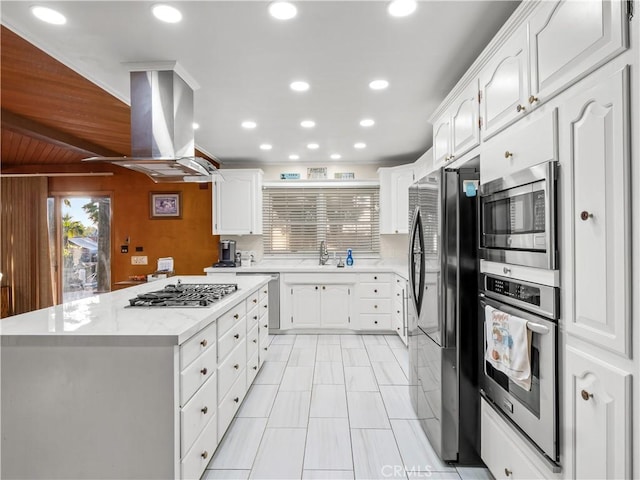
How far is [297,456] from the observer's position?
2018 millimetres

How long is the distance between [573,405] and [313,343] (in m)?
3.33

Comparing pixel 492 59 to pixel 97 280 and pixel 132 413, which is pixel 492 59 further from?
pixel 97 280

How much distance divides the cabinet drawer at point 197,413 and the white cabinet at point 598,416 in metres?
1.58

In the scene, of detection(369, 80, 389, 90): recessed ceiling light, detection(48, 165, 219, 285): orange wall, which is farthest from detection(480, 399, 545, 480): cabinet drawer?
detection(48, 165, 219, 285): orange wall

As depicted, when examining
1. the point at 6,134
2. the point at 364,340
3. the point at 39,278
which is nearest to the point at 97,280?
the point at 39,278

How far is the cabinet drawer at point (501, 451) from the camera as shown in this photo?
56.4 inches

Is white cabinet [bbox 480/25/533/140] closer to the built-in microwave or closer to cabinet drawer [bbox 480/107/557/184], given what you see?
cabinet drawer [bbox 480/107/557/184]

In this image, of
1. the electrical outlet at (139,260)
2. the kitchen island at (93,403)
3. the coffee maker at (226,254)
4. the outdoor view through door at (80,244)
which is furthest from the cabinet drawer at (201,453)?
the outdoor view through door at (80,244)

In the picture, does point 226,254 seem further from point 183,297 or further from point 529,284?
point 529,284

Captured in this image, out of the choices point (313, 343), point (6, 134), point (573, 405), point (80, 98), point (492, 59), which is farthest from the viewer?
point (313, 343)

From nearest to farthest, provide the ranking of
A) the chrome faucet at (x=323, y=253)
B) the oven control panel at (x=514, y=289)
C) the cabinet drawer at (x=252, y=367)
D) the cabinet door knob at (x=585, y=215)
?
the cabinet door knob at (x=585, y=215)
the oven control panel at (x=514, y=289)
the cabinet drawer at (x=252, y=367)
the chrome faucet at (x=323, y=253)

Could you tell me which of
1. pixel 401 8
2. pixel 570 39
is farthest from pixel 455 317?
pixel 401 8

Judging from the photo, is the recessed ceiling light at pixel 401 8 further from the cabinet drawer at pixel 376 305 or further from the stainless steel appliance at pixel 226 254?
the stainless steel appliance at pixel 226 254

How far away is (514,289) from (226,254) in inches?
160
